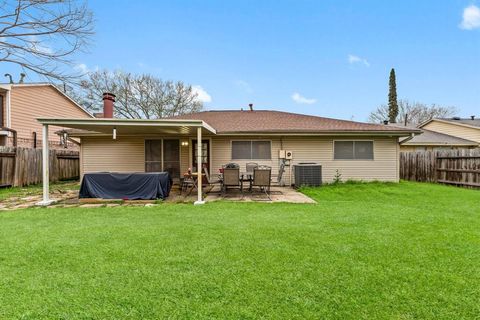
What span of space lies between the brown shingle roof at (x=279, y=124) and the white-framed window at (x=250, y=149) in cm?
57

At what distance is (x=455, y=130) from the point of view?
2052cm

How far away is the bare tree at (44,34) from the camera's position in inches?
338

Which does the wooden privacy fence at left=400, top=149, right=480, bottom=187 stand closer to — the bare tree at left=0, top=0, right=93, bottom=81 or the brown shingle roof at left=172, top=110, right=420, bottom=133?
the brown shingle roof at left=172, top=110, right=420, bottom=133

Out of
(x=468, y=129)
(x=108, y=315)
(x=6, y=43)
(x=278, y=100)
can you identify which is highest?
(x=278, y=100)

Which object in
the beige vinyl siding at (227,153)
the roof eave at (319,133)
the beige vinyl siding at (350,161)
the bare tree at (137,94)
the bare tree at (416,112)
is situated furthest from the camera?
the bare tree at (416,112)

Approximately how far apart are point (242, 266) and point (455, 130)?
2423cm

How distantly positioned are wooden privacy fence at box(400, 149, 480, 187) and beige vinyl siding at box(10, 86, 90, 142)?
19.3 meters

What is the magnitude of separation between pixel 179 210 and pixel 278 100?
21.0m

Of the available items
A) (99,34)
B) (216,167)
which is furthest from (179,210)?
(99,34)

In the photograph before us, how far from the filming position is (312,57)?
1648 centimetres

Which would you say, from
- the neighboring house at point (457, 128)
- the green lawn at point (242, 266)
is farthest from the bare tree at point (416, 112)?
the green lawn at point (242, 266)

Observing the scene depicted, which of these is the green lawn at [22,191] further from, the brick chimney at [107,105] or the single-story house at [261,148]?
the brick chimney at [107,105]

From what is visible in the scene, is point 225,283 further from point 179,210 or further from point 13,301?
point 179,210

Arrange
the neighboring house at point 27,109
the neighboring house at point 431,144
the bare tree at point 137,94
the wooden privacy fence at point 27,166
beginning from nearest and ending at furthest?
the wooden privacy fence at point 27,166 < the neighboring house at point 27,109 < the neighboring house at point 431,144 < the bare tree at point 137,94
